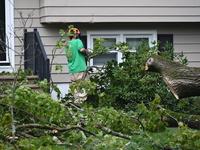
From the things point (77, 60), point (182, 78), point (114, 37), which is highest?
point (114, 37)

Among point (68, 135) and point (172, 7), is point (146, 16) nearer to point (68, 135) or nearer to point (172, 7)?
point (172, 7)

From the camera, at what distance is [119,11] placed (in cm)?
1313

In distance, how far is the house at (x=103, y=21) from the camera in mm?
12914

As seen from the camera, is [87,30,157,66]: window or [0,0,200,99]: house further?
[87,30,157,66]: window

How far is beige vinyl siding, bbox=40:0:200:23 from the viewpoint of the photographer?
42.2 ft

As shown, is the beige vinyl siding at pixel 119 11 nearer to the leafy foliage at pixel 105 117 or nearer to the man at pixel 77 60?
the man at pixel 77 60

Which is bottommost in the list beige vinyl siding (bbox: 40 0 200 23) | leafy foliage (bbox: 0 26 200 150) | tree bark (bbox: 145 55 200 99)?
leafy foliage (bbox: 0 26 200 150)

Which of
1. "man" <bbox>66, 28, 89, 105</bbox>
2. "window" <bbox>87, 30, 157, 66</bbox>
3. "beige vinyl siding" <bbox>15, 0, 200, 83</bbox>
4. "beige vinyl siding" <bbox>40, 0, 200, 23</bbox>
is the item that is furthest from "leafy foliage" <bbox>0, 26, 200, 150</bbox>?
A: "window" <bbox>87, 30, 157, 66</bbox>

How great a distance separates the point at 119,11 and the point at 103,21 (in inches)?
20.0

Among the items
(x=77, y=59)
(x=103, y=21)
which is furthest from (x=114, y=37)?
(x=77, y=59)

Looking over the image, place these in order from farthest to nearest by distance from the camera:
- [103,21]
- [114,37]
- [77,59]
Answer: [114,37]
[103,21]
[77,59]

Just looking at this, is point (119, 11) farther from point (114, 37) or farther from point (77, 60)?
point (77, 60)

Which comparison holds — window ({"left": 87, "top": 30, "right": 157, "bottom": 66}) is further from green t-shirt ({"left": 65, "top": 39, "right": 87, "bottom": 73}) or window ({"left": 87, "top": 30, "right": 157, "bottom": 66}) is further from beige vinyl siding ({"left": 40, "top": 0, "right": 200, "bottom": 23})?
green t-shirt ({"left": 65, "top": 39, "right": 87, "bottom": 73})

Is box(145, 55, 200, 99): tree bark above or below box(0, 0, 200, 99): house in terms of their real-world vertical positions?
below
